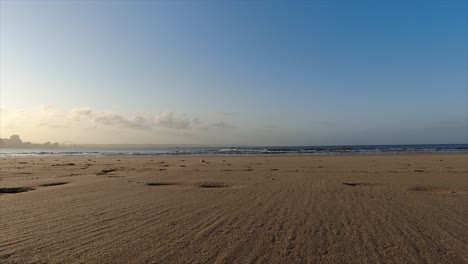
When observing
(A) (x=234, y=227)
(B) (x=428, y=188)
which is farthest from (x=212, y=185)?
(B) (x=428, y=188)

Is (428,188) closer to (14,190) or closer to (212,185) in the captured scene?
(212,185)

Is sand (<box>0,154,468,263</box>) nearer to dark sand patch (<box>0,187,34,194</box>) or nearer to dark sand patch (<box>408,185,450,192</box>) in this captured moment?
dark sand patch (<box>408,185,450,192</box>)

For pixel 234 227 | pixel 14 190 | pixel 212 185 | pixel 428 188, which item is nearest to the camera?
pixel 234 227

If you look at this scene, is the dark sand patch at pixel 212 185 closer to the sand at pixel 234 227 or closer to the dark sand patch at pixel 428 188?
the sand at pixel 234 227

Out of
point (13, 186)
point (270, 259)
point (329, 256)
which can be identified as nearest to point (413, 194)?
point (329, 256)

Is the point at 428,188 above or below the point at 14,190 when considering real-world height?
below

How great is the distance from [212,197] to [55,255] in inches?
195

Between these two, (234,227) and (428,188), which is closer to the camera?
(234,227)

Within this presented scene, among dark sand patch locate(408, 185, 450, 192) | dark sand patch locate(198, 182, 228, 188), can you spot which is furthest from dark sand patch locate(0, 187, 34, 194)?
dark sand patch locate(408, 185, 450, 192)

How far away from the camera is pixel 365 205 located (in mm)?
7656

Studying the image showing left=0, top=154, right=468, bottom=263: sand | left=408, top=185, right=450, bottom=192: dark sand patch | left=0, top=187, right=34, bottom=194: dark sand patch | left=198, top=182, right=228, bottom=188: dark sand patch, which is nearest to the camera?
→ left=0, top=154, right=468, bottom=263: sand

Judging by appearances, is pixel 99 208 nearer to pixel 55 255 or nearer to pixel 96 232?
pixel 96 232

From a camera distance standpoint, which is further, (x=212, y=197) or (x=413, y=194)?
(x=413, y=194)

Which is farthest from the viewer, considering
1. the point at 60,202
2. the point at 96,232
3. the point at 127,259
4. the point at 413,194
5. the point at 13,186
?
the point at 13,186
